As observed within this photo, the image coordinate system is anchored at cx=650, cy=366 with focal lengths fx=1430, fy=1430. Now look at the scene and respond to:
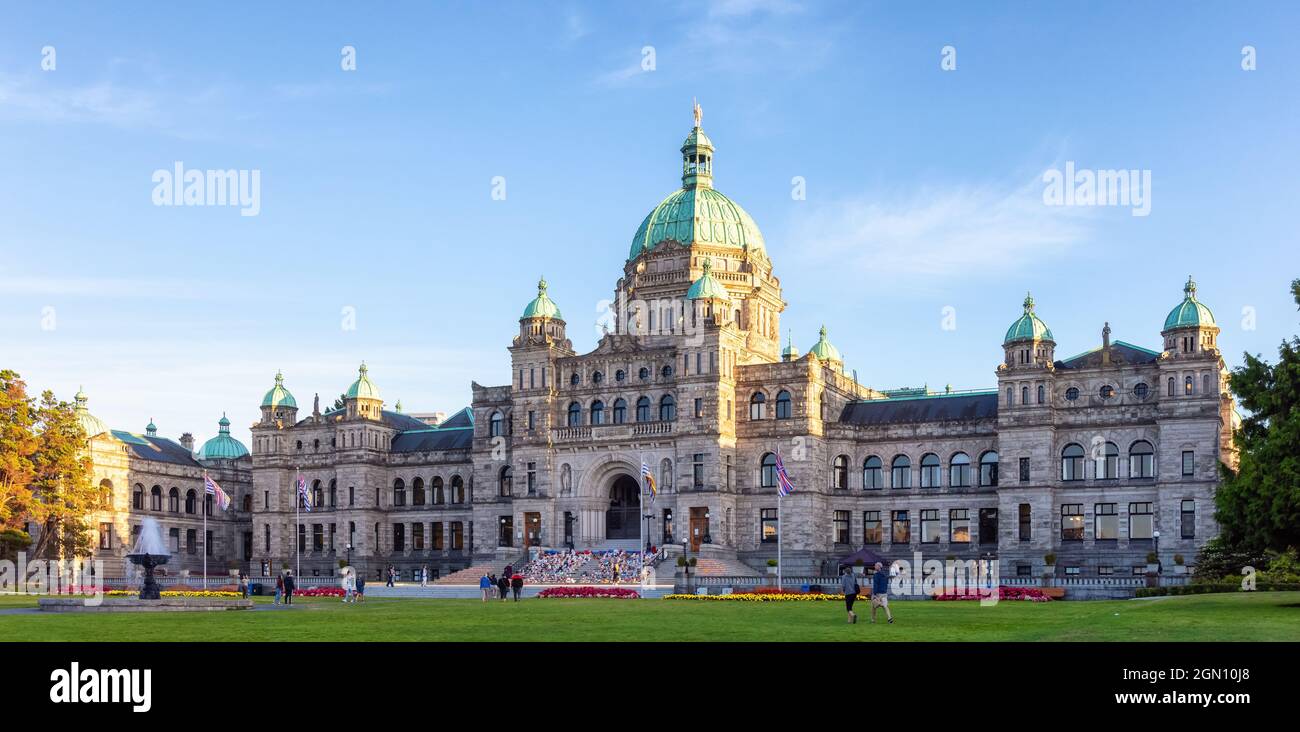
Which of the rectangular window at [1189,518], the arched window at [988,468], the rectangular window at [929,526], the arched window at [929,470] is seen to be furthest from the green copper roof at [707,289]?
the rectangular window at [1189,518]

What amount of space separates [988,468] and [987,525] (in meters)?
3.67

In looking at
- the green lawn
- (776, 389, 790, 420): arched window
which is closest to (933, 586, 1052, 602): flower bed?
the green lawn

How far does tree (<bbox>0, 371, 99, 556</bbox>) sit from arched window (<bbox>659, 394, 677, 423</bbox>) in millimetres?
36639

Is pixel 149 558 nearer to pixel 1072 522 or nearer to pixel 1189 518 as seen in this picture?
pixel 1072 522

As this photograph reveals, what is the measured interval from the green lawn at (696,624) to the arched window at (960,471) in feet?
128

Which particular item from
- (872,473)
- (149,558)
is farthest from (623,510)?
(149,558)

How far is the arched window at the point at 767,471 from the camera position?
94000mm

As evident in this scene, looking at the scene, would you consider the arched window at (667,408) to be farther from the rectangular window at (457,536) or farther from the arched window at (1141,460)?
the arched window at (1141,460)

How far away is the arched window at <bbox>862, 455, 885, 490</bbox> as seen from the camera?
9562 centimetres

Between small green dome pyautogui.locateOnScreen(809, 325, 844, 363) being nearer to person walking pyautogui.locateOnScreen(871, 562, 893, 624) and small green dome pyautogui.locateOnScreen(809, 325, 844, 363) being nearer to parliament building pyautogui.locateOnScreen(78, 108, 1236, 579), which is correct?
parliament building pyautogui.locateOnScreen(78, 108, 1236, 579)

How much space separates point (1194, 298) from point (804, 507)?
88.3ft
